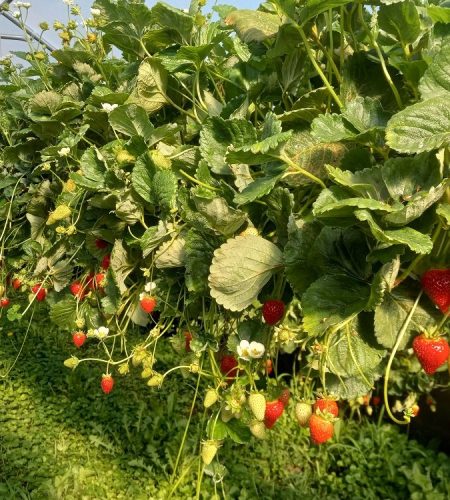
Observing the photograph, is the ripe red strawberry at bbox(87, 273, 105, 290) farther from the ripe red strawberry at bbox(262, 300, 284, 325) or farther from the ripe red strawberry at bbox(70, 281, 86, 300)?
the ripe red strawberry at bbox(262, 300, 284, 325)

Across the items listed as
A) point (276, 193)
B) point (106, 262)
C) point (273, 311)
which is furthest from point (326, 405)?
point (106, 262)

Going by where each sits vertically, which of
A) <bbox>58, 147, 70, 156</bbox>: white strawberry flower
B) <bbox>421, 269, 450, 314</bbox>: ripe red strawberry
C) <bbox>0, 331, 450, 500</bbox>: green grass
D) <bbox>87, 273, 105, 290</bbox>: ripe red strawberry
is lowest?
<bbox>0, 331, 450, 500</bbox>: green grass

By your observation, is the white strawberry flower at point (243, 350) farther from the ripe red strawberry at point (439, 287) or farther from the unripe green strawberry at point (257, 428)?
the ripe red strawberry at point (439, 287)

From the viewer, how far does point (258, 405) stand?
2.37ft

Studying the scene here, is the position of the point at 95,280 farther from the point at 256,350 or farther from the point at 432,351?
the point at 432,351

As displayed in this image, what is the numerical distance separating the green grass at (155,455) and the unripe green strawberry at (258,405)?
1.18m

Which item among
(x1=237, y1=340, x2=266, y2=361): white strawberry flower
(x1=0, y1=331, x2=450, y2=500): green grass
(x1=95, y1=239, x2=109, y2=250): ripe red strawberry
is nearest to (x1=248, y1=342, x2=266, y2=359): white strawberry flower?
(x1=237, y1=340, x2=266, y2=361): white strawberry flower

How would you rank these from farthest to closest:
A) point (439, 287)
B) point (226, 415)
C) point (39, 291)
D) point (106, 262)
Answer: point (39, 291), point (106, 262), point (226, 415), point (439, 287)

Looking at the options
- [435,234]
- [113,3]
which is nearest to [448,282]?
[435,234]

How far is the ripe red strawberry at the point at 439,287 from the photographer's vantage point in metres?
0.57

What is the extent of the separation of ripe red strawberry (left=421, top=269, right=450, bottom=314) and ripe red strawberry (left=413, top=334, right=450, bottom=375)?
37 mm

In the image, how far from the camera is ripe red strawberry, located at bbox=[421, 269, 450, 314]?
22.3 inches

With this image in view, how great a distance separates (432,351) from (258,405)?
9.4 inches

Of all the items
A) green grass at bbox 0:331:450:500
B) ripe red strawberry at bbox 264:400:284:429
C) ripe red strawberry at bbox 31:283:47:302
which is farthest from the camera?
green grass at bbox 0:331:450:500
